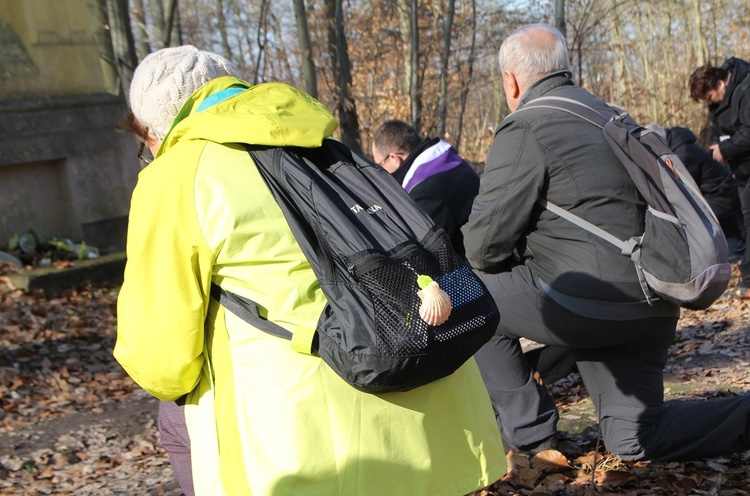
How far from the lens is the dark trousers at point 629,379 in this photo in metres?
3.71

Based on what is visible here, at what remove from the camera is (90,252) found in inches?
376

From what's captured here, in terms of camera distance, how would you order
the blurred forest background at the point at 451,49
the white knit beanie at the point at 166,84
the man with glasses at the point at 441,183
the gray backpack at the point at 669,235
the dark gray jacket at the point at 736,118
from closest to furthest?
the white knit beanie at the point at 166,84, the gray backpack at the point at 669,235, the man with glasses at the point at 441,183, the dark gray jacket at the point at 736,118, the blurred forest background at the point at 451,49

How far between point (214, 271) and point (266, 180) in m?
0.30

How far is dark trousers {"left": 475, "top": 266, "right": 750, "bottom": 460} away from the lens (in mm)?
3713

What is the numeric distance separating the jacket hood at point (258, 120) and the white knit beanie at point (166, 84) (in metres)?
0.12

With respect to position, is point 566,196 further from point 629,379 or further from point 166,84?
point 166,84

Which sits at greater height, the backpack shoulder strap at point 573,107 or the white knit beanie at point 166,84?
the white knit beanie at point 166,84

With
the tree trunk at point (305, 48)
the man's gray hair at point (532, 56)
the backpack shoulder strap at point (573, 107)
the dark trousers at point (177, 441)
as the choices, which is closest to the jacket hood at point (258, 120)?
the dark trousers at point (177, 441)

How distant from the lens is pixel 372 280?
219 centimetres

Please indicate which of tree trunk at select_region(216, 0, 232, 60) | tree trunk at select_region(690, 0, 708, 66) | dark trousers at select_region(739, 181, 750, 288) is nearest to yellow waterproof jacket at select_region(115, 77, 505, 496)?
dark trousers at select_region(739, 181, 750, 288)

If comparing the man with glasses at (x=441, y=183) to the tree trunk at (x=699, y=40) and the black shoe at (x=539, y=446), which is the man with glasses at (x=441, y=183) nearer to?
the black shoe at (x=539, y=446)

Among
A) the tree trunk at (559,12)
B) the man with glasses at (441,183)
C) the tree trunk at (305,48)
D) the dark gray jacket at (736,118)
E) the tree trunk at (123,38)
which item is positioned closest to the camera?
the man with glasses at (441,183)

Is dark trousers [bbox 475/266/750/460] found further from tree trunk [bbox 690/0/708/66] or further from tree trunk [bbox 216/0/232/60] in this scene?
tree trunk [bbox 216/0/232/60]

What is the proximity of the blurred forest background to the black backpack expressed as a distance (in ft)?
32.7
